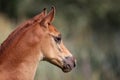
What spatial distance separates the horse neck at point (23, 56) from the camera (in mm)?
9781

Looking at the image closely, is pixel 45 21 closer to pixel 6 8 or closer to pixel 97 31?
pixel 97 31

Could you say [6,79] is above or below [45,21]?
below

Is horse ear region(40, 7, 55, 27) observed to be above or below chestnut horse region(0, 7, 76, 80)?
above

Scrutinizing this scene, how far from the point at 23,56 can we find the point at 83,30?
12980 mm

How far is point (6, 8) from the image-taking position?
84.3ft

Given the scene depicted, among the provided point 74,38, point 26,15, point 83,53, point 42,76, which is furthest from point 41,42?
point 26,15

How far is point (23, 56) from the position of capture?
9.92 meters

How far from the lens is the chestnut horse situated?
980 cm

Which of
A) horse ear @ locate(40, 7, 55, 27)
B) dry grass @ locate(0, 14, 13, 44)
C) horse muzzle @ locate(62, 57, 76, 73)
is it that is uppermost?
dry grass @ locate(0, 14, 13, 44)

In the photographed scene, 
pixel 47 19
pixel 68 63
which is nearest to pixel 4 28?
pixel 68 63

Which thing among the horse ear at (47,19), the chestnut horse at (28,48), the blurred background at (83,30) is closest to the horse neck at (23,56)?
the chestnut horse at (28,48)

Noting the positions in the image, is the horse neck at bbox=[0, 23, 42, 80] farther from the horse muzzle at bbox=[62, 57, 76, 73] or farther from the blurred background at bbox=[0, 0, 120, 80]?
the blurred background at bbox=[0, 0, 120, 80]

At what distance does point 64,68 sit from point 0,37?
284 inches

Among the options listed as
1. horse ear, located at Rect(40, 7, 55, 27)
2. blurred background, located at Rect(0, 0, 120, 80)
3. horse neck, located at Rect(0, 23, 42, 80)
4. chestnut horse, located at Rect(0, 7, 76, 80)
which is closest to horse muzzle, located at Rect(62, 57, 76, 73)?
chestnut horse, located at Rect(0, 7, 76, 80)
